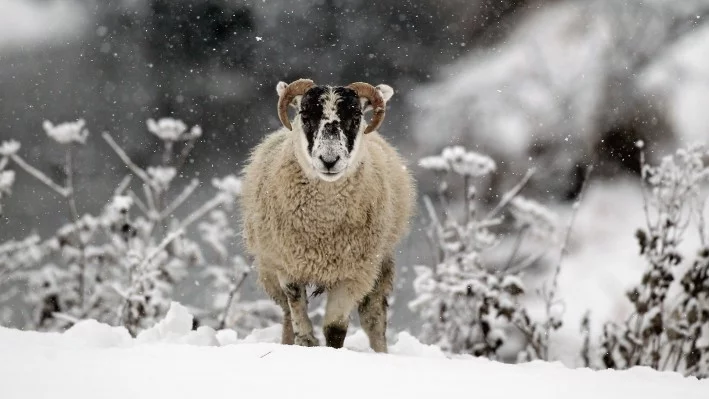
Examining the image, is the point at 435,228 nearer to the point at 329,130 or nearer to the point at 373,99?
the point at 373,99

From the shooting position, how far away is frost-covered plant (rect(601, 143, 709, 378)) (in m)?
6.76

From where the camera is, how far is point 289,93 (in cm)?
505

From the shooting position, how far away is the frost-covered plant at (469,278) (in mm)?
7484

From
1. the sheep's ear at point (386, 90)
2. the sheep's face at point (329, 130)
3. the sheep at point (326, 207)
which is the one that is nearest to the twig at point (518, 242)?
the sheep at point (326, 207)

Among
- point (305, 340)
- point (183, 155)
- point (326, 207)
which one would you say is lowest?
point (305, 340)

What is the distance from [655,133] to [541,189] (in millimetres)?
1973

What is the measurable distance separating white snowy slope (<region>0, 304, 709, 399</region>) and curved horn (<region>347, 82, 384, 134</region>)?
→ 210cm

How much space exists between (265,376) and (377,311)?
2.63 m

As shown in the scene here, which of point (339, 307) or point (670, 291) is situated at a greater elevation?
point (670, 291)

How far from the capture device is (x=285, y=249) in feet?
15.8

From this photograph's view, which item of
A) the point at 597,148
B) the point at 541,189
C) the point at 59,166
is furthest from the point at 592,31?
the point at 59,166

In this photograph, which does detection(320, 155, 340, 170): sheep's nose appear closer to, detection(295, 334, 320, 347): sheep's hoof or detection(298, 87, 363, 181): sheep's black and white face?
detection(298, 87, 363, 181): sheep's black and white face

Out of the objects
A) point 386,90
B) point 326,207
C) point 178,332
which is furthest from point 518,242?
point 178,332

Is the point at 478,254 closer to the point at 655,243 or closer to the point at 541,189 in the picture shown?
the point at 655,243
